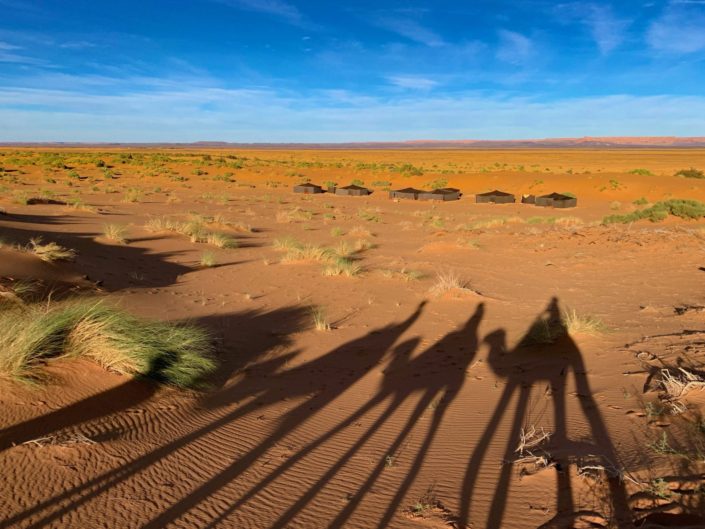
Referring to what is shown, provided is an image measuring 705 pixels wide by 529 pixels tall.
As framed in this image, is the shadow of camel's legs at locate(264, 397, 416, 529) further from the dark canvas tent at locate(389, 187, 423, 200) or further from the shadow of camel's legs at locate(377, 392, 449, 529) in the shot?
the dark canvas tent at locate(389, 187, 423, 200)

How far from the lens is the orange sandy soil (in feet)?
10.9

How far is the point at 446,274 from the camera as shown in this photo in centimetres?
1223

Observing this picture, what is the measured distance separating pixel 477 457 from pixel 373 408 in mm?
1445

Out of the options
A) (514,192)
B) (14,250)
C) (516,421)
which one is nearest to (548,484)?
(516,421)

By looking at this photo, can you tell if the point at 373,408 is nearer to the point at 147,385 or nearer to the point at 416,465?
the point at 416,465

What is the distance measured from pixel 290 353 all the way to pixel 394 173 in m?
40.5

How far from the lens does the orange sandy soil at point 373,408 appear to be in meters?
3.32

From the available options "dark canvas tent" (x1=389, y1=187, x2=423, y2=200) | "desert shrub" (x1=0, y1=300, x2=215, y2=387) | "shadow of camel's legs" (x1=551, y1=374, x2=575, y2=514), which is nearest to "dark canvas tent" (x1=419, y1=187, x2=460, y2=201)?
"dark canvas tent" (x1=389, y1=187, x2=423, y2=200)

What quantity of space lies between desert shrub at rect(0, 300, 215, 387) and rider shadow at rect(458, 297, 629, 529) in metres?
3.16

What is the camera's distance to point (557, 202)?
29.0 m

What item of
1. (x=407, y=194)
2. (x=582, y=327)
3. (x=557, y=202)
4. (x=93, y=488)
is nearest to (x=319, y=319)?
(x=582, y=327)

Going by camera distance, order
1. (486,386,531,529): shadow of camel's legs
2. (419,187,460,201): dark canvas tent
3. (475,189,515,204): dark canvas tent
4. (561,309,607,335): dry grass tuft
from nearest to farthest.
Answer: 1. (486,386,531,529): shadow of camel's legs
2. (561,309,607,335): dry grass tuft
3. (475,189,515,204): dark canvas tent
4. (419,187,460,201): dark canvas tent

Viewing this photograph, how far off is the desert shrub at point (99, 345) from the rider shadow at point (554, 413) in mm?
3160

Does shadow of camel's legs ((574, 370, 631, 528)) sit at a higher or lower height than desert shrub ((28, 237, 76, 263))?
lower
